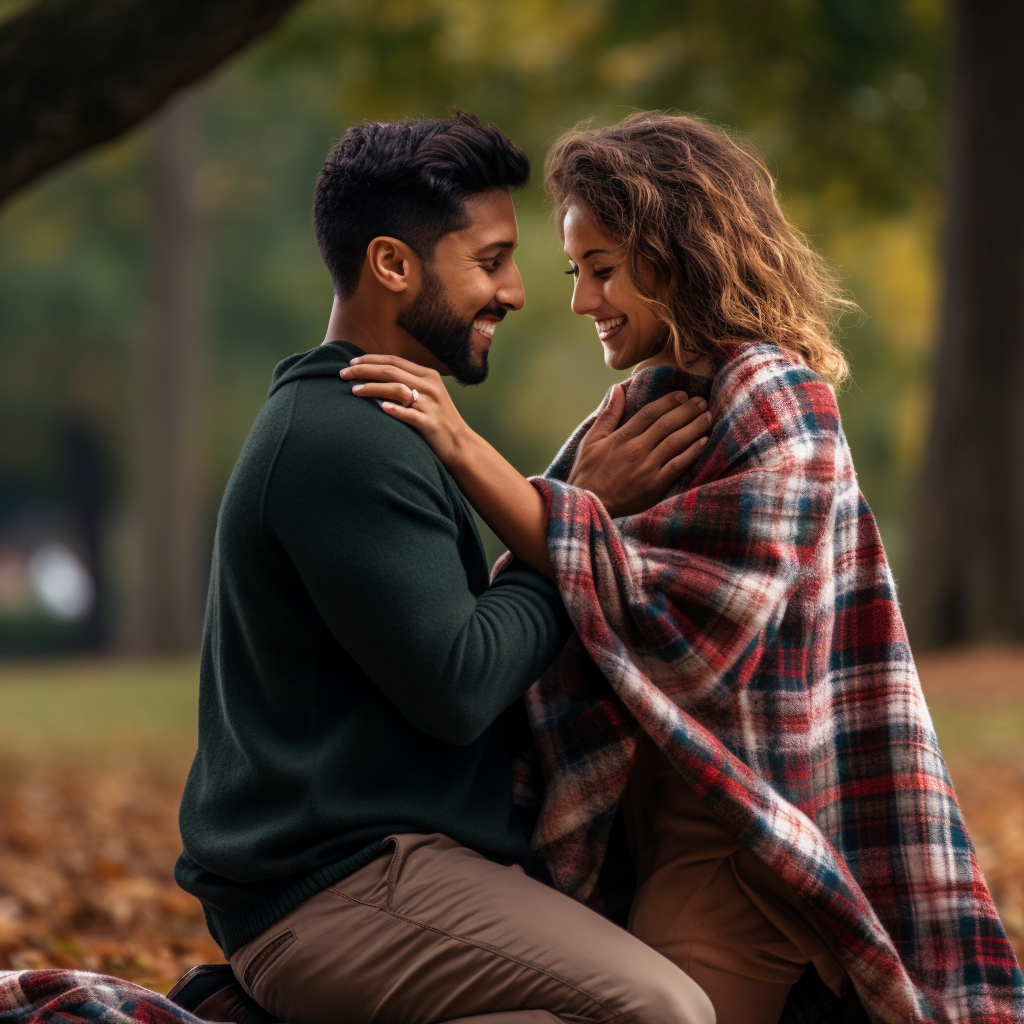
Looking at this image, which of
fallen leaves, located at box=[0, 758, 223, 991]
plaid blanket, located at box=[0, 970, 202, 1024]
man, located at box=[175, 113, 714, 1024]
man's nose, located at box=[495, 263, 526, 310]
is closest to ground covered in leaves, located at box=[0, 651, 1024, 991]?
fallen leaves, located at box=[0, 758, 223, 991]

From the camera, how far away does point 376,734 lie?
250 cm

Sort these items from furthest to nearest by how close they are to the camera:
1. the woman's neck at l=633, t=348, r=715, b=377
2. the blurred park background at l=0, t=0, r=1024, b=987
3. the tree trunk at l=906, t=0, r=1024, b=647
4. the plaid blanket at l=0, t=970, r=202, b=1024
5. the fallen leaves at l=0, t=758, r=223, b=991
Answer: the tree trunk at l=906, t=0, r=1024, b=647, the blurred park background at l=0, t=0, r=1024, b=987, the fallen leaves at l=0, t=758, r=223, b=991, the woman's neck at l=633, t=348, r=715, b=377, the plaid blanket at l=0, t=970, r=202, b=1024

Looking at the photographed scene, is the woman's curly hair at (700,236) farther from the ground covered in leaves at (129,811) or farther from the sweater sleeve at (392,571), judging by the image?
the ground covered in leaves at (129,811)

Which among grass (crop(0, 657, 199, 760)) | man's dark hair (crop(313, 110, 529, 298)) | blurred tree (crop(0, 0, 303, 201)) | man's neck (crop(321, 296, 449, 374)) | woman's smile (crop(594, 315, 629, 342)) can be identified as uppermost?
blurred tree (crop(0, 0, 303, 201))

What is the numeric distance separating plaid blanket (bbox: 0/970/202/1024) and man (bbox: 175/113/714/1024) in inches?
7.3

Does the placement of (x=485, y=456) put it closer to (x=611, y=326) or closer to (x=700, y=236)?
(x=611, y=326)

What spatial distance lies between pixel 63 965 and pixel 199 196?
19.2 metres

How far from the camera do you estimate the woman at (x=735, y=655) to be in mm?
2572

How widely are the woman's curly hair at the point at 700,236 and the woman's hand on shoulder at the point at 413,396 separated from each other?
54cm

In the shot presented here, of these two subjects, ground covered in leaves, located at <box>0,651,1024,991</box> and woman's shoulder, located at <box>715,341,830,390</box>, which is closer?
woman's shoulder, located at <box>715,341,830,390</box>

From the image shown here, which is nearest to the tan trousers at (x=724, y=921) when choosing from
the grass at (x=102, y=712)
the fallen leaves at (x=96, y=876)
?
the fallen leaves at (x=96, y=876)

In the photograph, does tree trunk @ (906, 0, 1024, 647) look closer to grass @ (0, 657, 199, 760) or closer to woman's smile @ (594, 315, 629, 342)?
grass @ (0, 657, 199, 760)

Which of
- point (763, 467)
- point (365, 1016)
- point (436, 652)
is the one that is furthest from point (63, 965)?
point (763, 467)

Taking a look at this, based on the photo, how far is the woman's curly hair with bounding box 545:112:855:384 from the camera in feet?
9.27
